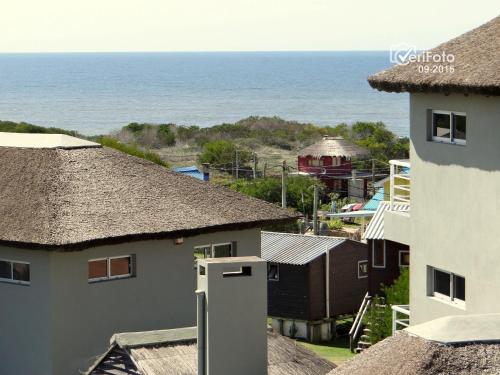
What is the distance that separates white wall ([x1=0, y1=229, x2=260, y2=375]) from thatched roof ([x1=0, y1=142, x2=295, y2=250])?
19.4 inches

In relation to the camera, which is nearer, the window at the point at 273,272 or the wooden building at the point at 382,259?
A: the wooden building at the point at 382,259

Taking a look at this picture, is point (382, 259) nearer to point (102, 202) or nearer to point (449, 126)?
point (102, 202)

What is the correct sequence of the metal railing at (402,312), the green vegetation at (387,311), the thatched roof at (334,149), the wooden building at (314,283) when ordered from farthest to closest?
the thatched roof at (334,149)
the wooden building at (314,283)
the green vegetation at (387,311)
the metal railing at (402,312)

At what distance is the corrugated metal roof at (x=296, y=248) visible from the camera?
124ft

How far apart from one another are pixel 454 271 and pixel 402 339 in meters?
7.26

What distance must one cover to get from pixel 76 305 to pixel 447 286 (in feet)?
25.6

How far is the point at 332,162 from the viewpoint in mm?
63750

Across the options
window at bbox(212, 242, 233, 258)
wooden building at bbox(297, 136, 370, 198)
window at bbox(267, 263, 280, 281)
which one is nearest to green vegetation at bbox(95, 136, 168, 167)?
window at bbox(267, 263, 280, 281)

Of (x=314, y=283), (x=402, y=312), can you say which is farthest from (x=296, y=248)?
(x=402, y=312)

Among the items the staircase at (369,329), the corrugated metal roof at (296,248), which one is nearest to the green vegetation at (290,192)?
the corrugated metal roof at (296,248)

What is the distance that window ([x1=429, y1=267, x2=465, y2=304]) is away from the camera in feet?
65.2

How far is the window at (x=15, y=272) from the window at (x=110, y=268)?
4.16 feet

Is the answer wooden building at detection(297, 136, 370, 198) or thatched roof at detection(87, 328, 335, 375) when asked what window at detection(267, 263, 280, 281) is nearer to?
thatched roof at detection(87, 328, 335, 375)

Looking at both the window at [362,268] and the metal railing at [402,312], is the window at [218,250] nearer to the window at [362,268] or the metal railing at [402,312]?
the metal railing at [402,312]
